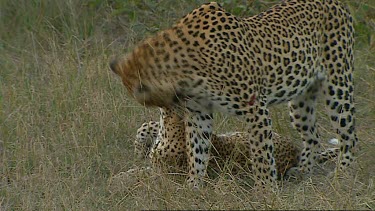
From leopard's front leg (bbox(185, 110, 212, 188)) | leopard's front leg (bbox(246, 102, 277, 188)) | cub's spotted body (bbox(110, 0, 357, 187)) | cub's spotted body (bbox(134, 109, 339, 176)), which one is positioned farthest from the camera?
cub's spotted body (bbox(134, 109, 339, 176))

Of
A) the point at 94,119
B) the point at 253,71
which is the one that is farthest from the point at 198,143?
the point at 94,119

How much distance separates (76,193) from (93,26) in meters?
3.40

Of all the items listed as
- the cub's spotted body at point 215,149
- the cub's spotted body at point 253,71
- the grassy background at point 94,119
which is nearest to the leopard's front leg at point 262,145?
the cub's spotted body at point 253,71

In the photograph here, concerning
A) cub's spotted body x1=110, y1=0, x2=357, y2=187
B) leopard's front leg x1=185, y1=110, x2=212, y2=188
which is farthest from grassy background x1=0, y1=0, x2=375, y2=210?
cub's spotted body x1=110, y1=0, x2=357, y2=187

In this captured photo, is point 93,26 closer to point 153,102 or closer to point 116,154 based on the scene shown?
point 116,154

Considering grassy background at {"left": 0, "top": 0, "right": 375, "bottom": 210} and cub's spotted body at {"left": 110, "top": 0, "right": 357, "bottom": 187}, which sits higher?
cub's spotted body at {"left": 110, "top": 0, "right": 357, "bottom": 187}

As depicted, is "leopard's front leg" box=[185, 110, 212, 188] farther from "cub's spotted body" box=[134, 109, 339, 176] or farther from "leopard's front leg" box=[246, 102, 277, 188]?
"leopard's front leg" box=[246, 102, 277, 188]

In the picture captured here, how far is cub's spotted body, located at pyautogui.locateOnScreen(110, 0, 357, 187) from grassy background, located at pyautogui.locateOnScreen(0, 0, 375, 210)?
0.34 metres

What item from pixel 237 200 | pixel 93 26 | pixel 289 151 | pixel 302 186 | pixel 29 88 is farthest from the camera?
pixel 93 26

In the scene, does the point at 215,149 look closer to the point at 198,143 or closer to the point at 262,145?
the point at 198,143

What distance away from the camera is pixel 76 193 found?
6.35 metres

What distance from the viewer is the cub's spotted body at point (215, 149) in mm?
6906

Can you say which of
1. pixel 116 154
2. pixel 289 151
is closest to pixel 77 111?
pixel 116 154

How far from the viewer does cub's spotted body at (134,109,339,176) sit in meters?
6.91
